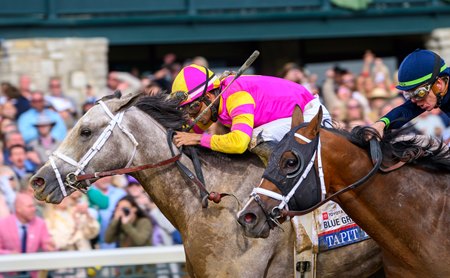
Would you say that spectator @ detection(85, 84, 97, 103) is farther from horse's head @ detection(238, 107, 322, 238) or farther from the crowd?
horse's head @ detection(238, 107, 322, 238)

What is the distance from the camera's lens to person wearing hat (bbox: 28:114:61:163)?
9.42m

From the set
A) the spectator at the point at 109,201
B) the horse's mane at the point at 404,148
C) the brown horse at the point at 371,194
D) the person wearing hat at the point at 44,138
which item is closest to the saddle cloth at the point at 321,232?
the brown horse at the point at 371,194

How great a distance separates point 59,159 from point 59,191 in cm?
19

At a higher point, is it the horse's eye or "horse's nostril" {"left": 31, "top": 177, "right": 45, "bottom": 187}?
the horse's eye

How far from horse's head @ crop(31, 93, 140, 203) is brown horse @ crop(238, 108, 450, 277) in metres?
1.20

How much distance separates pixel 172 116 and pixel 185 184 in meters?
0.44

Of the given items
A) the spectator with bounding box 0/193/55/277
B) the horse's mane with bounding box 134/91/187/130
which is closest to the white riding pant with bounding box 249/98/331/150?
the horse's mane with bounding box 134/91/187/130

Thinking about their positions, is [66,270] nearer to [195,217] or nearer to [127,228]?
[127,228]

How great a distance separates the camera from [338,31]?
43.7 feet

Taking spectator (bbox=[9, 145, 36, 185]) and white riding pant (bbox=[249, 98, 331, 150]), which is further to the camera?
spectator (bbox=[9, 145, 36, 185])

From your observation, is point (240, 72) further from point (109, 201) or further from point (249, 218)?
point (109, 201)

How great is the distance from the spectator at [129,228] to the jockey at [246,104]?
8.03 ft

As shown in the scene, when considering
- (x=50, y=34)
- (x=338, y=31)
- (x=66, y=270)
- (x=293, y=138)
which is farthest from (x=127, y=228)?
→ (x=338, y=31)

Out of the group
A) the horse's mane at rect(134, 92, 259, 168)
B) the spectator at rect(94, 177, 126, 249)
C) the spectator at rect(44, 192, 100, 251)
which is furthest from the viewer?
the spectator at rect(94, 177, 126, 249)
